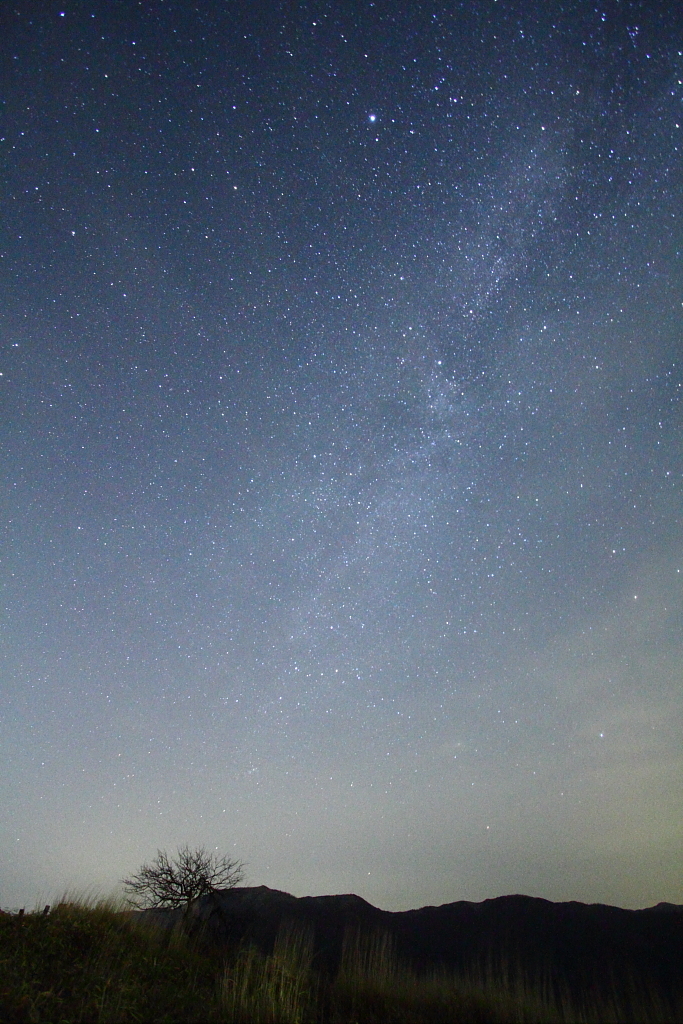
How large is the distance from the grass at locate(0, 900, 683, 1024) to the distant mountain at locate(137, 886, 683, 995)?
25773 millimetres

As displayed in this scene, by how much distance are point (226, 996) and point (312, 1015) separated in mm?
1621

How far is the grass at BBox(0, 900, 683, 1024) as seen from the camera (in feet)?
24.5

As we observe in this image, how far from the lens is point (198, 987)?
9344 mm

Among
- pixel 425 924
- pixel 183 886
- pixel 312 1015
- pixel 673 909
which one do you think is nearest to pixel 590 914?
pixel 673 909

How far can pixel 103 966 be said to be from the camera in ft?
28.0

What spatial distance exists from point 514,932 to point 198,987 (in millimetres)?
45649

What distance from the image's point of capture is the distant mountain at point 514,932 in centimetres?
3559

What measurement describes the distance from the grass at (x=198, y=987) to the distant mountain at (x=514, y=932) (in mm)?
25773

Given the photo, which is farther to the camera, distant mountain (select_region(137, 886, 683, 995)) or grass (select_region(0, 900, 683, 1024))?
distant mountain (select_region(137, 886, 683, 995))

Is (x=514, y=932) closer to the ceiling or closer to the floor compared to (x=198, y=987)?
closer to the floor

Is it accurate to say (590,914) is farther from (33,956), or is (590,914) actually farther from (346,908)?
(33,956)

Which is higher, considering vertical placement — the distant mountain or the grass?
the grass

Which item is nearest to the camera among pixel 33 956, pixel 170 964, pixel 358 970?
pixel 33 956

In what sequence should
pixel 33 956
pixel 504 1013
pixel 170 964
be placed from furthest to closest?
pixel 504 1013, pixel 170 964, pixel 33 956
